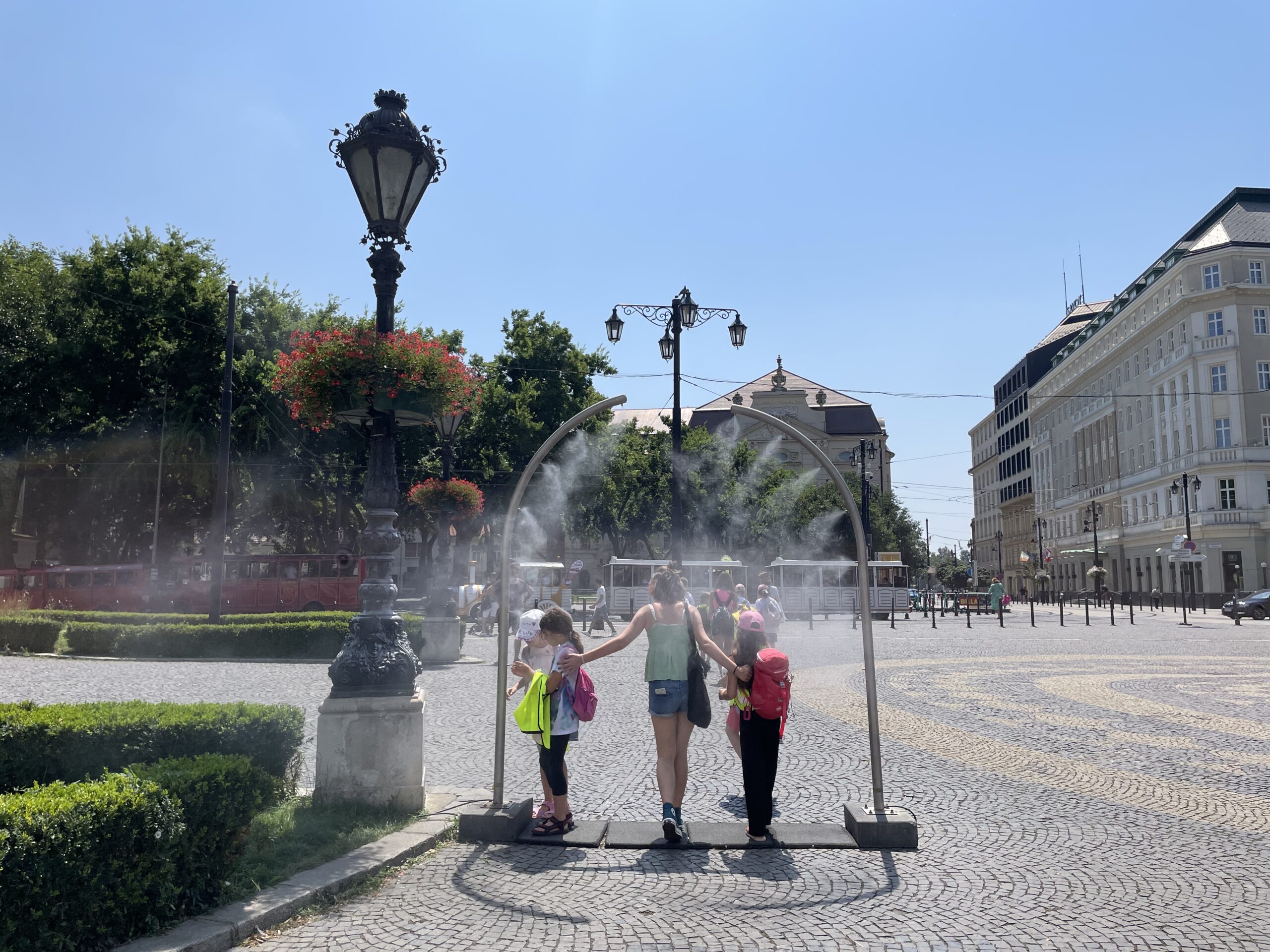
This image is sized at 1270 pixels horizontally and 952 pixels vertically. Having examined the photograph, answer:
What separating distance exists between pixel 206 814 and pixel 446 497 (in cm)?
1644

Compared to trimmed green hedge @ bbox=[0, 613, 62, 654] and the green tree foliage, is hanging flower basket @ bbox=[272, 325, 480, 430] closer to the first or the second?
trimmed green hedge @ bbox=[0, 613, 62, 654]

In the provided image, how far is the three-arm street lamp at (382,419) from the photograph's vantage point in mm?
6789

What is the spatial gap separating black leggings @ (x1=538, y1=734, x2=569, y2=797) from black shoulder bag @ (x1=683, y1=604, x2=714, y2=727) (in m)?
0.90

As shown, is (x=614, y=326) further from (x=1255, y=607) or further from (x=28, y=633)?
(x=1255, y=607)

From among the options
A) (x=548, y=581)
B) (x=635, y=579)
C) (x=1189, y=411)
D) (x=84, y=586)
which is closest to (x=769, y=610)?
(x=548, y=581)

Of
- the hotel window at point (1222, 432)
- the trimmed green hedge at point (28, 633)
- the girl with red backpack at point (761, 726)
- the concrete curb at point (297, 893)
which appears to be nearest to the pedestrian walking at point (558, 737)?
the concrete curb at point (297, 893)

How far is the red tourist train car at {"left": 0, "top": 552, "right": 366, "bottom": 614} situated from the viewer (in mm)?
34031

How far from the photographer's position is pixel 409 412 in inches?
298

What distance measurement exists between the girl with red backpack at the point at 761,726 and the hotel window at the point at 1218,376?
6557 centimetres

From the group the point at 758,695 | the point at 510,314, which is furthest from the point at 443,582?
the point at 510,314

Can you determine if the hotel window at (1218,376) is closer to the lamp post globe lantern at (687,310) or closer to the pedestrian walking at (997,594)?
the pedestrian walking at (997,594)

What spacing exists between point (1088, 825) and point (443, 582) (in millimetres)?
14921

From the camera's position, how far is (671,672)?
6.50 metres

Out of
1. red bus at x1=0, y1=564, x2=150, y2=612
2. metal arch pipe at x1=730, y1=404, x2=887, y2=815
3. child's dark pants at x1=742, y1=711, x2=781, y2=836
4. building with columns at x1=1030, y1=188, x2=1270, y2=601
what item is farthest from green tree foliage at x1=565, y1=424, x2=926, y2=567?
child's dark pants at x1=742, y1=711, x2=781, y2=836
